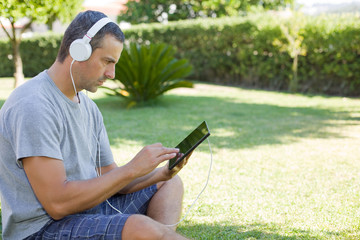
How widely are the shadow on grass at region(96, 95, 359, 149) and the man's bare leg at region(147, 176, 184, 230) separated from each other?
316 centimetres

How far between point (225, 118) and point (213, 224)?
5021 millimetres

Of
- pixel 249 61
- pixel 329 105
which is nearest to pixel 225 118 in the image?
pixel 329 105

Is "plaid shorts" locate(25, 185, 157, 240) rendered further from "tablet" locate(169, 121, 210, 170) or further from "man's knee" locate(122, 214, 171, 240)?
"tablet" locate(169, 121, 210, 170)

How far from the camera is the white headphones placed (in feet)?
6.47

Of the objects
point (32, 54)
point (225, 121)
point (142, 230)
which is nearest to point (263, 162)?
point (225, 121)

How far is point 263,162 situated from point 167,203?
2676 mm

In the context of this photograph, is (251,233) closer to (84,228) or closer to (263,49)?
(84,228)

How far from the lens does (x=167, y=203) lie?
2.57 metres

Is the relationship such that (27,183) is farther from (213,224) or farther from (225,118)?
(225,118)

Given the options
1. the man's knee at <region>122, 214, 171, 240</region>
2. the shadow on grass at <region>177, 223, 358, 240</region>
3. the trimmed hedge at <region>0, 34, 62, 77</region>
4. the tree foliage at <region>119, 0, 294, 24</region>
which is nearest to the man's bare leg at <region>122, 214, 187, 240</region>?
the man's knee at <region>122, 214, 171, 240</region>

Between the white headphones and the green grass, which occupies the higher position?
the white headphones

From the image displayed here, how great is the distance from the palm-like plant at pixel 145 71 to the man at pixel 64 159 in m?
6.77

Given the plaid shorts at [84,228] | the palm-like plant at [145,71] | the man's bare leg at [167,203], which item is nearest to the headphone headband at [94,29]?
the plaid shorts at [84,228]

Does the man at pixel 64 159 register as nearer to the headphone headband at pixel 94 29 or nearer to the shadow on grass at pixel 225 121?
the headphone headband at pixel 94 29
